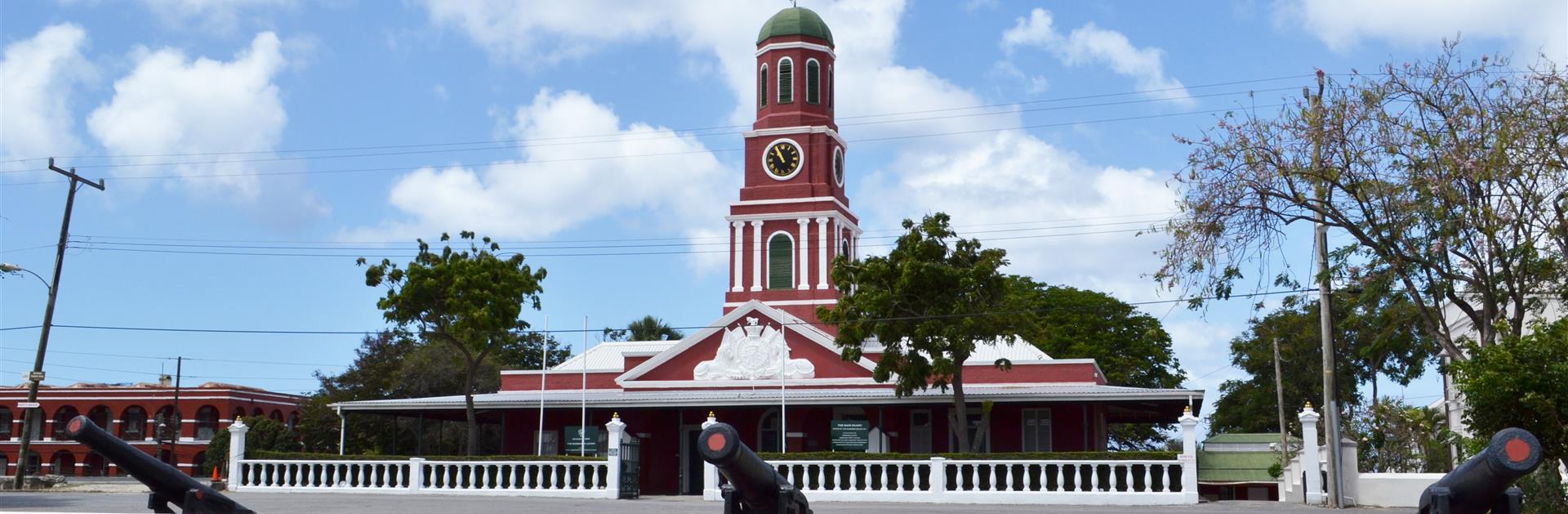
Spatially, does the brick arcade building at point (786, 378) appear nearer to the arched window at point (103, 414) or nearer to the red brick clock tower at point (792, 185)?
the red brick clock tower at point (792, 185)

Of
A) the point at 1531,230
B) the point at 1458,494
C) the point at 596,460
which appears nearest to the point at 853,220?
the point at 596,460

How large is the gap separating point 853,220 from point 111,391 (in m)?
42.8

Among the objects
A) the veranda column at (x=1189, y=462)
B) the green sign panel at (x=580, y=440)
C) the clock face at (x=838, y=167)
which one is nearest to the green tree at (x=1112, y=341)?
the clock face at (x=838, y=167)

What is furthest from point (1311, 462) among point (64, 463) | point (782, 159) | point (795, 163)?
point (64, 463)

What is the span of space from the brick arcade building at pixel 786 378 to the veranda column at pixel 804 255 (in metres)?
0.04

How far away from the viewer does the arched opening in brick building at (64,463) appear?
66375 mm

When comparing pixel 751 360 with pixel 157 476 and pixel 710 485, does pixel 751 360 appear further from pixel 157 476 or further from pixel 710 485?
pixel 157 476

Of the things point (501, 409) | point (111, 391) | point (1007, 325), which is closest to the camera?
point (1007, 325)

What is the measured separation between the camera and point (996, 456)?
27172mm

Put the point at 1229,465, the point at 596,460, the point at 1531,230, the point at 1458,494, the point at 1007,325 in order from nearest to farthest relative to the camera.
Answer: the point at 1458,494
the point at 1531,230
the point at 596,460
the point at 1007,325
the point at 1229,465

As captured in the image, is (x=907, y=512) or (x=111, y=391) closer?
(x=907, y=512)

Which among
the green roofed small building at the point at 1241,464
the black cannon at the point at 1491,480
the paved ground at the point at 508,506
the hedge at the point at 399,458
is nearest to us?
the black cannon at the point at 1491,480

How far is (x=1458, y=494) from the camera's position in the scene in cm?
749

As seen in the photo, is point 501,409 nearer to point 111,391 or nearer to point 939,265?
point 939,265
